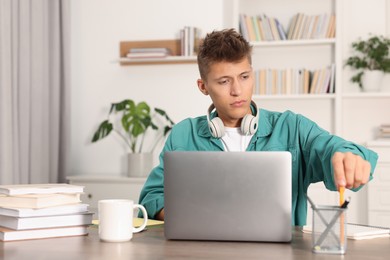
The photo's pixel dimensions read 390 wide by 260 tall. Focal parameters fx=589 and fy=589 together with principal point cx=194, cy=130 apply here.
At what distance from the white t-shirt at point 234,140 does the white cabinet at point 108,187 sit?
6.76ft

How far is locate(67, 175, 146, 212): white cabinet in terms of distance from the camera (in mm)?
4063

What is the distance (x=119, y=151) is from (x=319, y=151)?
9.58 feet

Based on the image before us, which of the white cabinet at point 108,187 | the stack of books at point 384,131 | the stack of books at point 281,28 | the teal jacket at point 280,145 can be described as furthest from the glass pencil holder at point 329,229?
the stack of books at point 281,28

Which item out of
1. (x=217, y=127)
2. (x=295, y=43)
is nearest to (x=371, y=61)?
(x=295, y=43)

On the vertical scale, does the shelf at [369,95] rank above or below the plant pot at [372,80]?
below

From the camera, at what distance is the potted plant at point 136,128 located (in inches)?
165

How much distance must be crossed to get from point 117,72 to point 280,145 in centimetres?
275

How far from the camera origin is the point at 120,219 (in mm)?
1396

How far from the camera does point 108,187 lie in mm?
4121

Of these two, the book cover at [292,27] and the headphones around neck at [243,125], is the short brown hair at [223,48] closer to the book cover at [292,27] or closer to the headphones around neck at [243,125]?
the headphones around neck at [243,125]

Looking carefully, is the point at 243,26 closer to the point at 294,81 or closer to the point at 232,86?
the point at 294,81

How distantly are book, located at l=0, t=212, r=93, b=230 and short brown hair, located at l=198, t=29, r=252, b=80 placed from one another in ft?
2.30

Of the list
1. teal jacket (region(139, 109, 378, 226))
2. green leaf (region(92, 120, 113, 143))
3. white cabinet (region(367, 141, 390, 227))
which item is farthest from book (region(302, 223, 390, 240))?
green leaf (region(92, 120, 113, 143))

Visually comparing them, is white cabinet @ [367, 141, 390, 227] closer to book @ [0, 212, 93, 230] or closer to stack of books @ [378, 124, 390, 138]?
stack of books @ [378, 124, 390, 138]
